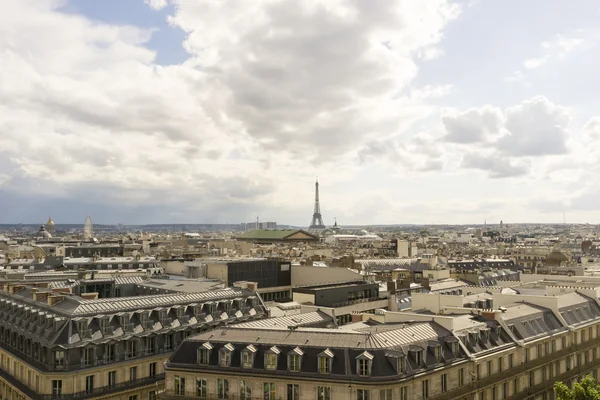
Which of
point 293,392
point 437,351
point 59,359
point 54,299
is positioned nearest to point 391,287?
point 437,351

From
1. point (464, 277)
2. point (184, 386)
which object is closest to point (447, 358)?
point (184, 386)

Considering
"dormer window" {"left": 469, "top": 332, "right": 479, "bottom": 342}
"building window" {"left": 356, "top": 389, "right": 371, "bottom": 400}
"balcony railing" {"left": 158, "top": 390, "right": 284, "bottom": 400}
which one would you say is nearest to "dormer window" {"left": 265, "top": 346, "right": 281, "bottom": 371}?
"balcony railing" {"left": 158, "top": 390, "right": 284, "bottom": 400}

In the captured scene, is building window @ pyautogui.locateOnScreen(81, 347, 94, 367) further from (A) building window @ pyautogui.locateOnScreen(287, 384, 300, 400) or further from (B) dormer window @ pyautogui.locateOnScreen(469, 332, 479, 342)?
(B) dormer window @ pyautogui.locateOnScreen(469, 332, 479, 342)

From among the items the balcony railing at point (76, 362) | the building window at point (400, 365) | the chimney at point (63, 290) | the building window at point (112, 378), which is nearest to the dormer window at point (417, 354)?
the building window at point (400, 365)

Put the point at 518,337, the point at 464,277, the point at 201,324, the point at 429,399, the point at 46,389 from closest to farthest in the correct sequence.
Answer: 1. the point at 429,399
2. the point at 46,389
3. the point at 518,337
4. the point at 201,324
5. the point at 464,277

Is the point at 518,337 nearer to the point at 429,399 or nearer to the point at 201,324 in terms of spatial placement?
the point at 429,399

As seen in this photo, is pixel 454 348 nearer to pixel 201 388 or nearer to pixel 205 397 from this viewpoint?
pixel 205 397
